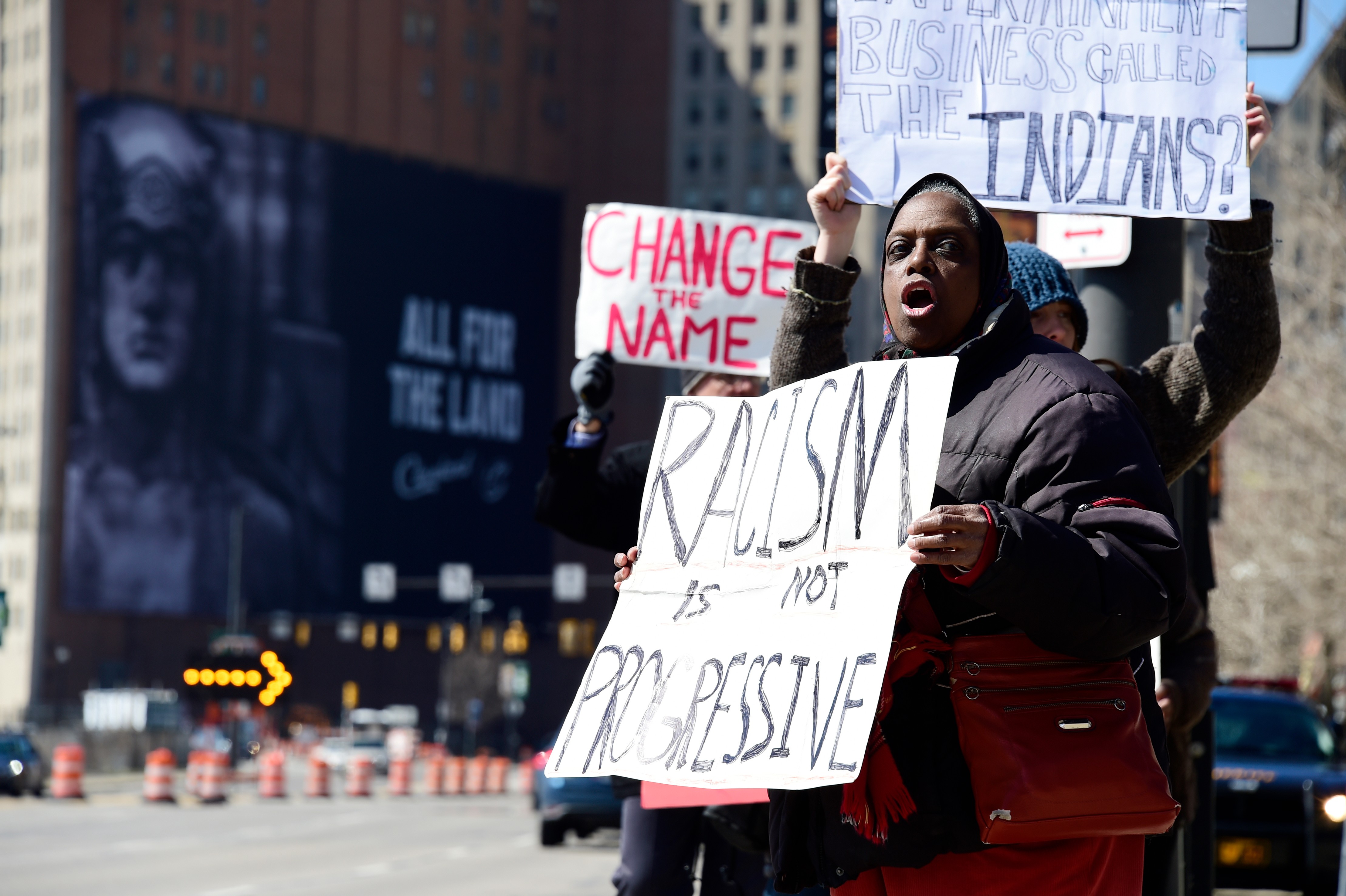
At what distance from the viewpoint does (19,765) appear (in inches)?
1230

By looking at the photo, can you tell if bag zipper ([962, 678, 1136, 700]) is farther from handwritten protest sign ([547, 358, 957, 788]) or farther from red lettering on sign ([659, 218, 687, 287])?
red lettering on sign ([659, 218, 687, 287])

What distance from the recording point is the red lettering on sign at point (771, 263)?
20.8 feet

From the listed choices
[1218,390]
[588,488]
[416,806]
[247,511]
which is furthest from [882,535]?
[247,511]

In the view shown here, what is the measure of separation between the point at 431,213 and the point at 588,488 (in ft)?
285

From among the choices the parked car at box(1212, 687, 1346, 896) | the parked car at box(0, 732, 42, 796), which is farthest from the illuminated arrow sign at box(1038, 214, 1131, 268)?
the parked car at box(0, 732, 42, 796)

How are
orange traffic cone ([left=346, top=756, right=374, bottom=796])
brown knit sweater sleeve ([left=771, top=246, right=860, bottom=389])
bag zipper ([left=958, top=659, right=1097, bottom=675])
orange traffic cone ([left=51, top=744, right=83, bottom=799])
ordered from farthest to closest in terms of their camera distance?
orange traffic cone ([left=346, top=756, right=374, bottom=796]) → orange traffic cone ([left=51, top=744, right=83, bottom=799]) → brown knit sweater sleeve ([left=771, top=246, right=860, bottom=389]) → bag zipper ([left=958, top=659, right=1097, bottom=675])

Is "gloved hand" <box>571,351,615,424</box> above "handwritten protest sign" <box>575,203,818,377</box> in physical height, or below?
below

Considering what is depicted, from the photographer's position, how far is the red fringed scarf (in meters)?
2.76

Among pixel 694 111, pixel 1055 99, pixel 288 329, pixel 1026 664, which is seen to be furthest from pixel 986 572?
pixel 694 111

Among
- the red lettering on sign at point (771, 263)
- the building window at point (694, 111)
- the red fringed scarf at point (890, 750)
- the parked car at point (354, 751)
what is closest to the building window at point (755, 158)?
the building window at point (694, 111)

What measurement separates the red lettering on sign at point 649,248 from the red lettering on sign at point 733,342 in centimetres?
29

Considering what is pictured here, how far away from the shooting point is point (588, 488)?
518 cm

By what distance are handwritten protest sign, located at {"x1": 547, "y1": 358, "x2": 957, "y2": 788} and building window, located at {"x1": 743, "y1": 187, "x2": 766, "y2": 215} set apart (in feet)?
343

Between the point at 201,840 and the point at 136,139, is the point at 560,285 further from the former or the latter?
the point at 201,840
